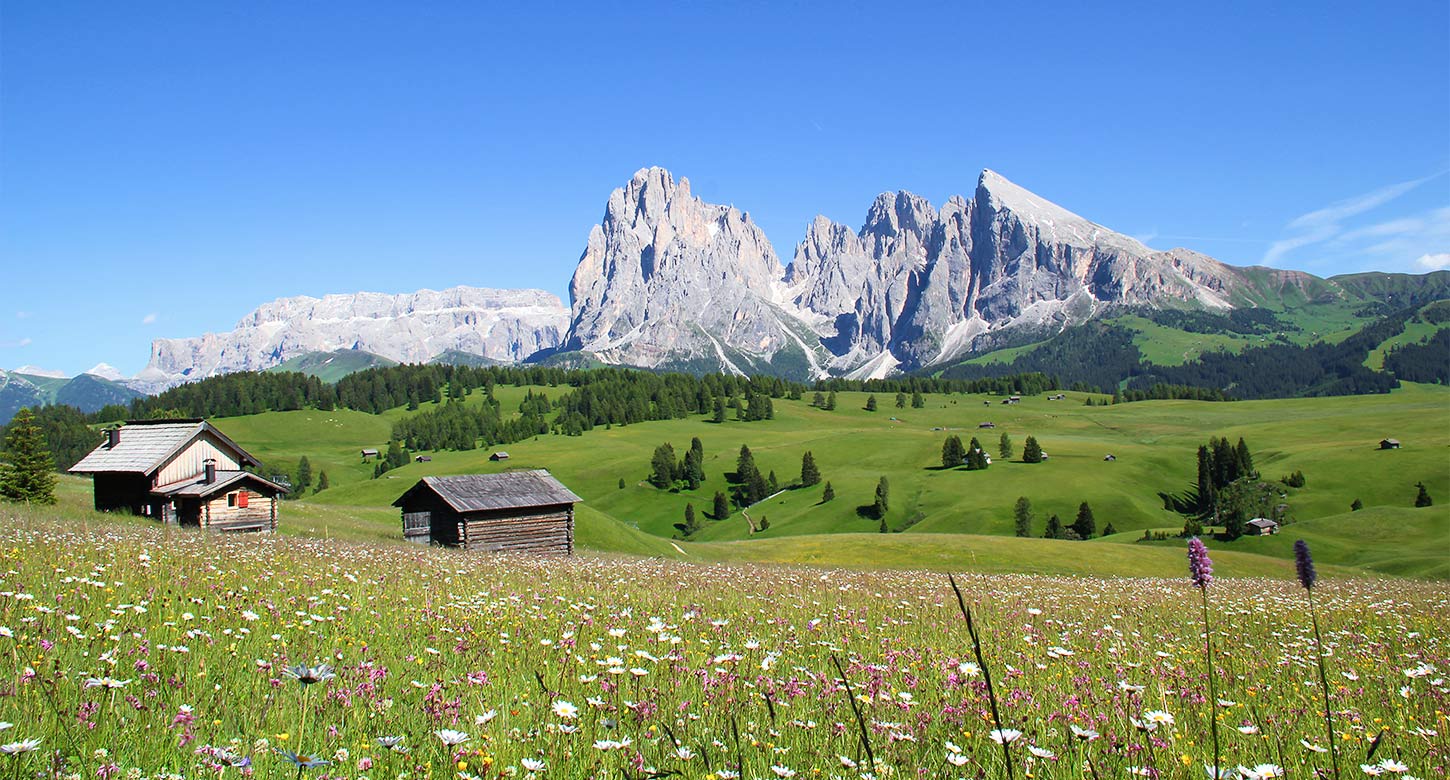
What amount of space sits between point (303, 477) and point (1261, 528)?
562 ft

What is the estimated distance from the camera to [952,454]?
174m

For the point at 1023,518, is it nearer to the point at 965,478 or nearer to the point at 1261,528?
the point at 1261,528

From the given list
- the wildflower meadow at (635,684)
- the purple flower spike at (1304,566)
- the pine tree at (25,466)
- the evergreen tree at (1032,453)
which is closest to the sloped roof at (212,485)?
the pine tree at (25,466)

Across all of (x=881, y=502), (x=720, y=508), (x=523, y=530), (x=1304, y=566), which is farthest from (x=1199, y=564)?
(x=720, y=508)

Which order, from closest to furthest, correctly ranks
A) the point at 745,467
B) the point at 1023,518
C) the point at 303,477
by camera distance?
the point at 1023,518 → the point at 745,467 → the point at 303,477

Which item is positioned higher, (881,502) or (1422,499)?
(1422,499)

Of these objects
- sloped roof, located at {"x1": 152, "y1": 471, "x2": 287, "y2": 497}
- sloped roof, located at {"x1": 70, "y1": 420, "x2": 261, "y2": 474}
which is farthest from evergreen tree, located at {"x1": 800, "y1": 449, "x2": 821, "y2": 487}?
sloped roof, located at {"x1": 152, "y1": 471, "x2": 287, "y2": 497}

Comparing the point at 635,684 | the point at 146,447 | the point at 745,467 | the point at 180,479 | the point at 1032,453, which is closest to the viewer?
the point at 635,684

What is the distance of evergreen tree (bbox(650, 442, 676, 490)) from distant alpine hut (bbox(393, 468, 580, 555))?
113m

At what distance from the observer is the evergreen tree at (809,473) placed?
171 metres

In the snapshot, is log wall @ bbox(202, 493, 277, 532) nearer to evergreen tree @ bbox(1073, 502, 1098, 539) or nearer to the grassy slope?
the grassy slope

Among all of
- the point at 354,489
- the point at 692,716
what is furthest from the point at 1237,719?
the point at 354,489

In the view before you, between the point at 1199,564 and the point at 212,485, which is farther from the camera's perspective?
the point at 212,485

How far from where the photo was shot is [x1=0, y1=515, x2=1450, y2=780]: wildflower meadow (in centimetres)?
519
